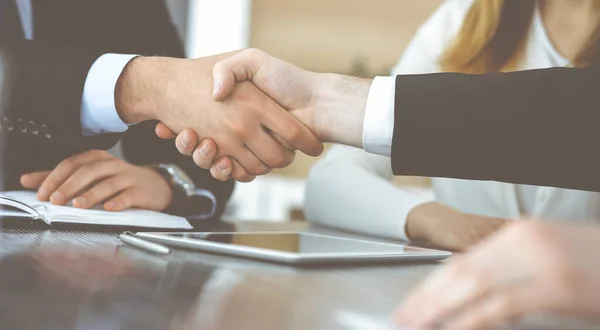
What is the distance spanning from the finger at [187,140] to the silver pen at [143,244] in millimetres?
369

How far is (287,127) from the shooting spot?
1172 mm

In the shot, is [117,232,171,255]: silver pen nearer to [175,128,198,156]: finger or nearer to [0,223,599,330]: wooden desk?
[0,223,599,330]: wooden desk

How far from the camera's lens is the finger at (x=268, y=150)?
3.90ft

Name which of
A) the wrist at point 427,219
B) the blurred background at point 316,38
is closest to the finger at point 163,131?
the wrist at point 427,219

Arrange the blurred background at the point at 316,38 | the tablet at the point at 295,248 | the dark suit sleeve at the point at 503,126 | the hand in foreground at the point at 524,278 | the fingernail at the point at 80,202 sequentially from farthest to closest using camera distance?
the blurred background at the point at 316,38 < the fingernail at the point at 80,202 < the dark suit sleeve at the point at 503,126 < the tablet at the point at 295,248 < the hand in foreground at the point at 524,278

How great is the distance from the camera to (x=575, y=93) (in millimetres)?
957

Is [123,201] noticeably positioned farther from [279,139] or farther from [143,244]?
[143,244]

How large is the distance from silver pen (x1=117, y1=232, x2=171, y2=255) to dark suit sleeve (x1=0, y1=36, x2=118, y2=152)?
374 mm

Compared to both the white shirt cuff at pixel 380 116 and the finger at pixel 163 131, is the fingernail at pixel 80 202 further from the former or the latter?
the white shirt cuff at pixel 380 116

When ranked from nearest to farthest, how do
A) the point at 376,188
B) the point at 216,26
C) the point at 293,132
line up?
the point at 293,132 < the point at 376,188 < the point at 216,26

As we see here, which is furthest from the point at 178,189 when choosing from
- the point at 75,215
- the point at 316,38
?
the point at 316,38

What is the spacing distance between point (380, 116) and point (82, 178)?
0.48 m

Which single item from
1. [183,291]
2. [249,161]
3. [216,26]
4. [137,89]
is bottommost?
[183,291]

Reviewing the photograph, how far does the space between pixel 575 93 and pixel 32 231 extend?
74 cm
